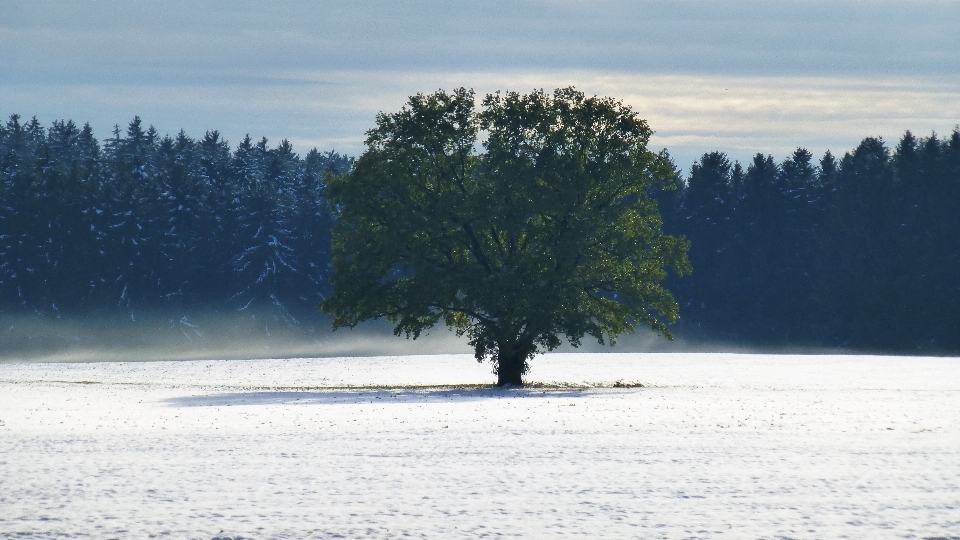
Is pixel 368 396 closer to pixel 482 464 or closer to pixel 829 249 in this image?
pixel 482 464

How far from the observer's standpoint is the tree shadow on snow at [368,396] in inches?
1480

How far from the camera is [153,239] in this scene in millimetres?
109312

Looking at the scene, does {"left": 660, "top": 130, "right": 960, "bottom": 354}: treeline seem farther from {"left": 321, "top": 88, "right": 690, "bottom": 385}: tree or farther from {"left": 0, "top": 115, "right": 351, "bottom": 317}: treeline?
{"left": 321, "top": 88, "right": 690, "bottom": 385}: tree

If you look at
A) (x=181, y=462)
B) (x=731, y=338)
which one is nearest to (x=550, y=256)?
(x=181, y=462)

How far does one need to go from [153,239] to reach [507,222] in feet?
232

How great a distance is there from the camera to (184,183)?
112 metres

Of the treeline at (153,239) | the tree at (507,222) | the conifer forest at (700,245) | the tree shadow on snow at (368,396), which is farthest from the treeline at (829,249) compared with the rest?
the tree shadow on snow at (368,396)

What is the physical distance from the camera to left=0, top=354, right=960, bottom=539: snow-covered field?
15312 millimetres

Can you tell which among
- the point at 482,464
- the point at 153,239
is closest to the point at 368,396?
the point at 482,464

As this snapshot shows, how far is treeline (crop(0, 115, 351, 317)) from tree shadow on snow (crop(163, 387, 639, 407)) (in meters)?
61.7

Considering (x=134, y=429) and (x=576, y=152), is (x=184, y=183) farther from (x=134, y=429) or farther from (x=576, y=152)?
(x=134, y=429)

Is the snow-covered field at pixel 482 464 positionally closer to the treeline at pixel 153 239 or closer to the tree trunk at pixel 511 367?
the tree trunk at pixel 511 367

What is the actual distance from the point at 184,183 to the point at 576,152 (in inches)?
2830

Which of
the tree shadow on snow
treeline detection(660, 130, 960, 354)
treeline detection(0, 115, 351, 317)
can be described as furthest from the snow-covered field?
treeline detection(0, 115, 351, 317)
